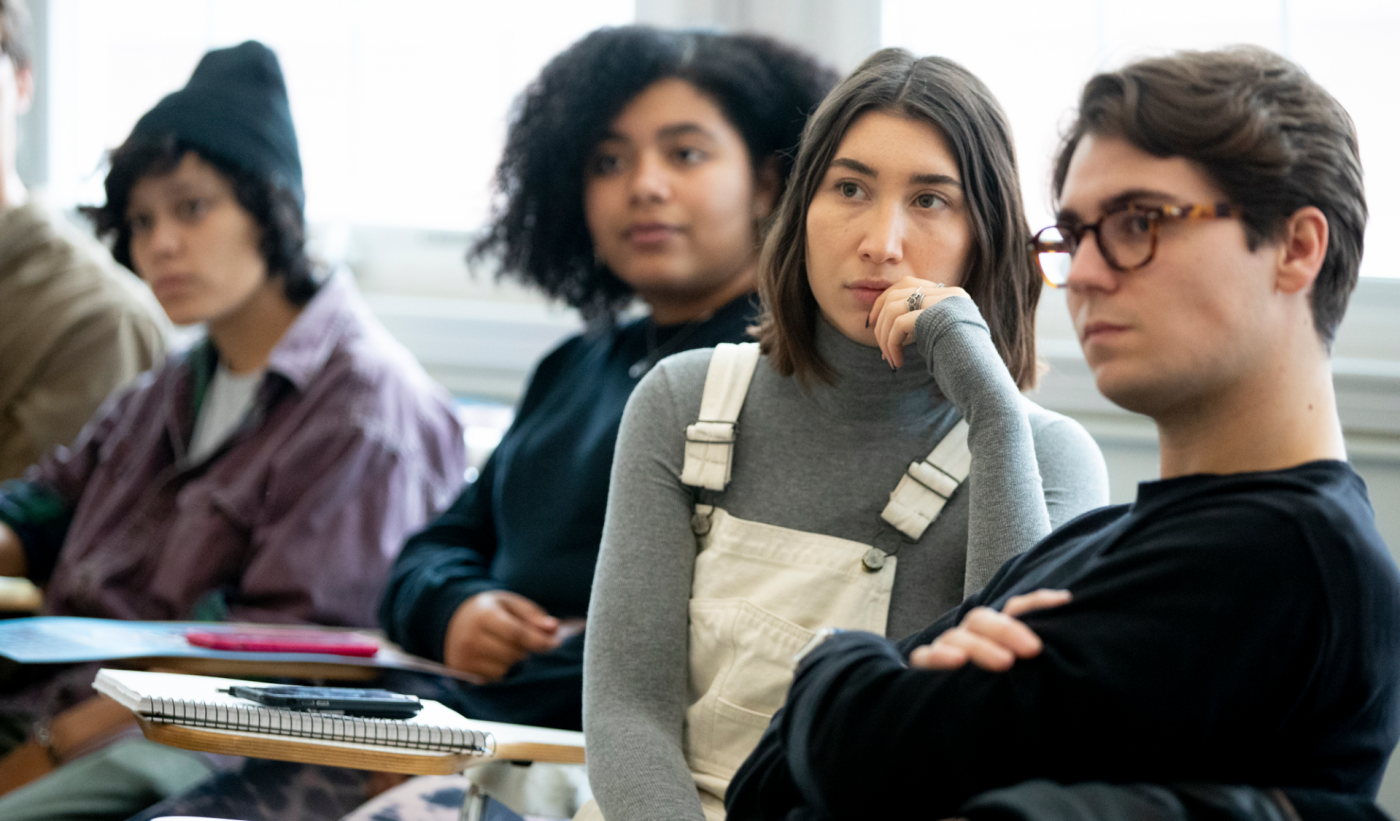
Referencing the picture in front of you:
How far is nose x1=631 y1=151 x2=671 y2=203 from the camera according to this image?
5.70 feet

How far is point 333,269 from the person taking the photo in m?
2.28

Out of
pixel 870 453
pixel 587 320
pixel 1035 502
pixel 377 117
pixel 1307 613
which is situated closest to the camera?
pixel 1307 613

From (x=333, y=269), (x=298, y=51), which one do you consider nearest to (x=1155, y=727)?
(x=333, y=269)

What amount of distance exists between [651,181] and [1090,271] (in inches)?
37.7

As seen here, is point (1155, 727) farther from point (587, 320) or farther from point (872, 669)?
point (587, 320)

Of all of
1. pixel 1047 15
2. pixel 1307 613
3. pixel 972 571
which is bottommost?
pixel 972 571

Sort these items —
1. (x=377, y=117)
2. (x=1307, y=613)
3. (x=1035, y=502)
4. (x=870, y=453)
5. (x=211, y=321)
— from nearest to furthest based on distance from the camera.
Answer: (x=1307, y=613) → (x=1035, y=502) → (x=870, y=453) → (x=211, y=321) → (x=377, y=117)

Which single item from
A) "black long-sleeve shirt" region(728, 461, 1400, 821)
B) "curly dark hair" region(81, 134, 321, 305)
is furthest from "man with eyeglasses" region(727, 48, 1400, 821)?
"curly dark hair" region(81, 134, 321, 305)

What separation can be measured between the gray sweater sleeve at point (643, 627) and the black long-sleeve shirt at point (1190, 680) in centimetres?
36

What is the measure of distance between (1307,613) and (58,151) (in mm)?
3345

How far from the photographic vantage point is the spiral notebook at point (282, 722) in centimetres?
113

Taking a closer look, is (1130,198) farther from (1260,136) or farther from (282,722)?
(282,722)

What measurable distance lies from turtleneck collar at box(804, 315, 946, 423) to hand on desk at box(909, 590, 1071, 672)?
1.34ft

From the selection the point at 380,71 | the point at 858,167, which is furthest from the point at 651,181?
the point at 380,71
